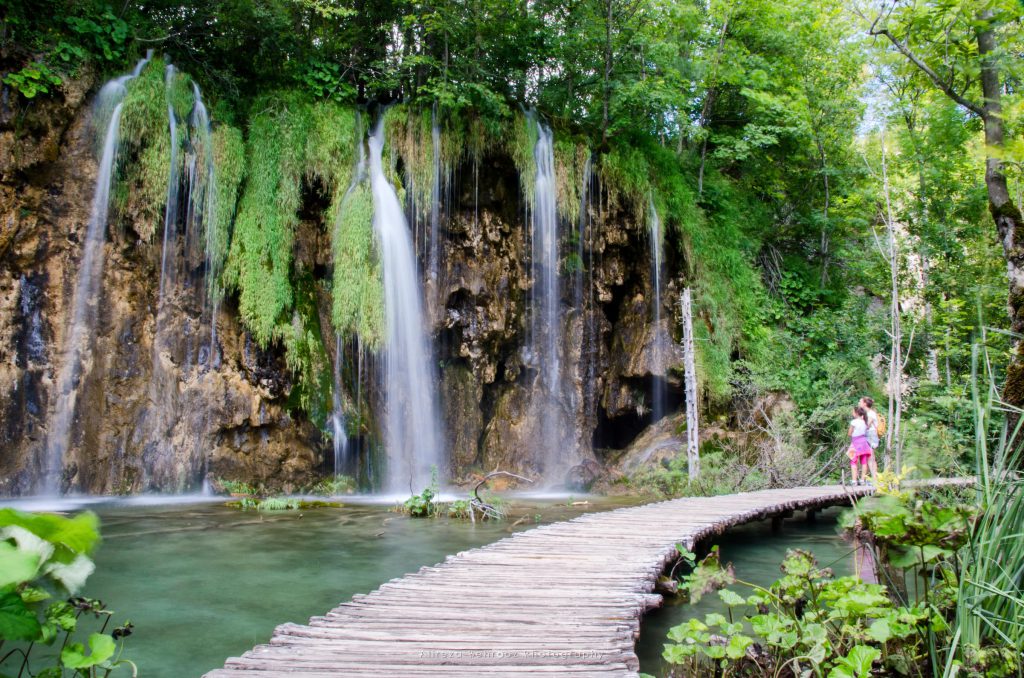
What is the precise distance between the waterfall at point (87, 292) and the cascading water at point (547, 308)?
7.56 meters

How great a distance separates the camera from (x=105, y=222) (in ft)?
40.1

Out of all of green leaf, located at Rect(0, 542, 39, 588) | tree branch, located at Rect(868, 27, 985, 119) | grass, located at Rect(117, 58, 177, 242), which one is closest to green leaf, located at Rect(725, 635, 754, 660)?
green leaf, located at Rect(0, 542, 39, 588)

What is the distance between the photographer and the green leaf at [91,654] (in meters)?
2.20

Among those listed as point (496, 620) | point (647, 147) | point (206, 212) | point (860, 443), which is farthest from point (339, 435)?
point (496, 620)

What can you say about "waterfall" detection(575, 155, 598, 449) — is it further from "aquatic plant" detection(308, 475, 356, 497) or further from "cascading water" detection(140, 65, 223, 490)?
"cascading water" detection(140, 65, 223, 490)

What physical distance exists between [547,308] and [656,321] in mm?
2326

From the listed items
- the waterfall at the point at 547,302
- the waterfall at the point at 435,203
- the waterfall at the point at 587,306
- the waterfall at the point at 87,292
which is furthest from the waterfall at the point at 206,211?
the waterfall at the point at 587,306

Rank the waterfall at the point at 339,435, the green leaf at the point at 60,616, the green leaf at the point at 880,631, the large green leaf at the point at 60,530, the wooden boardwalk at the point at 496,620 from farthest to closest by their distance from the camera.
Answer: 1. the waterfall at the point at 339,435
2. the wooden boardwalk at the point at 496,620
3. the green leaf at the point at 880,631
4. the green leaf at the point at 60,616
5. the large green leaf at the point at 60,530

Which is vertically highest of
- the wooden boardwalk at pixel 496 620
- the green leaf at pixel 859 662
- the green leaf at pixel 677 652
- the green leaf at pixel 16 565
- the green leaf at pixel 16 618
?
the green leaf at pixel 16 565

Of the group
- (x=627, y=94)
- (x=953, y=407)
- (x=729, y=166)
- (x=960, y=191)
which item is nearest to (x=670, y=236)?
(x=627, y=94)

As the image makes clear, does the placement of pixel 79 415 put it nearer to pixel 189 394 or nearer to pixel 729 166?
pixel 189 394

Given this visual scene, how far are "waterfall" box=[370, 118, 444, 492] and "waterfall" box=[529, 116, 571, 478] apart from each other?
2.43m

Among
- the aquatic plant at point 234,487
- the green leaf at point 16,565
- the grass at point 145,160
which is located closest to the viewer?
the green leaf at point 16,565

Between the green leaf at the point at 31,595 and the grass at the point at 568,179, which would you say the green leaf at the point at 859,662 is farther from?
the grass at the point at 568,179
